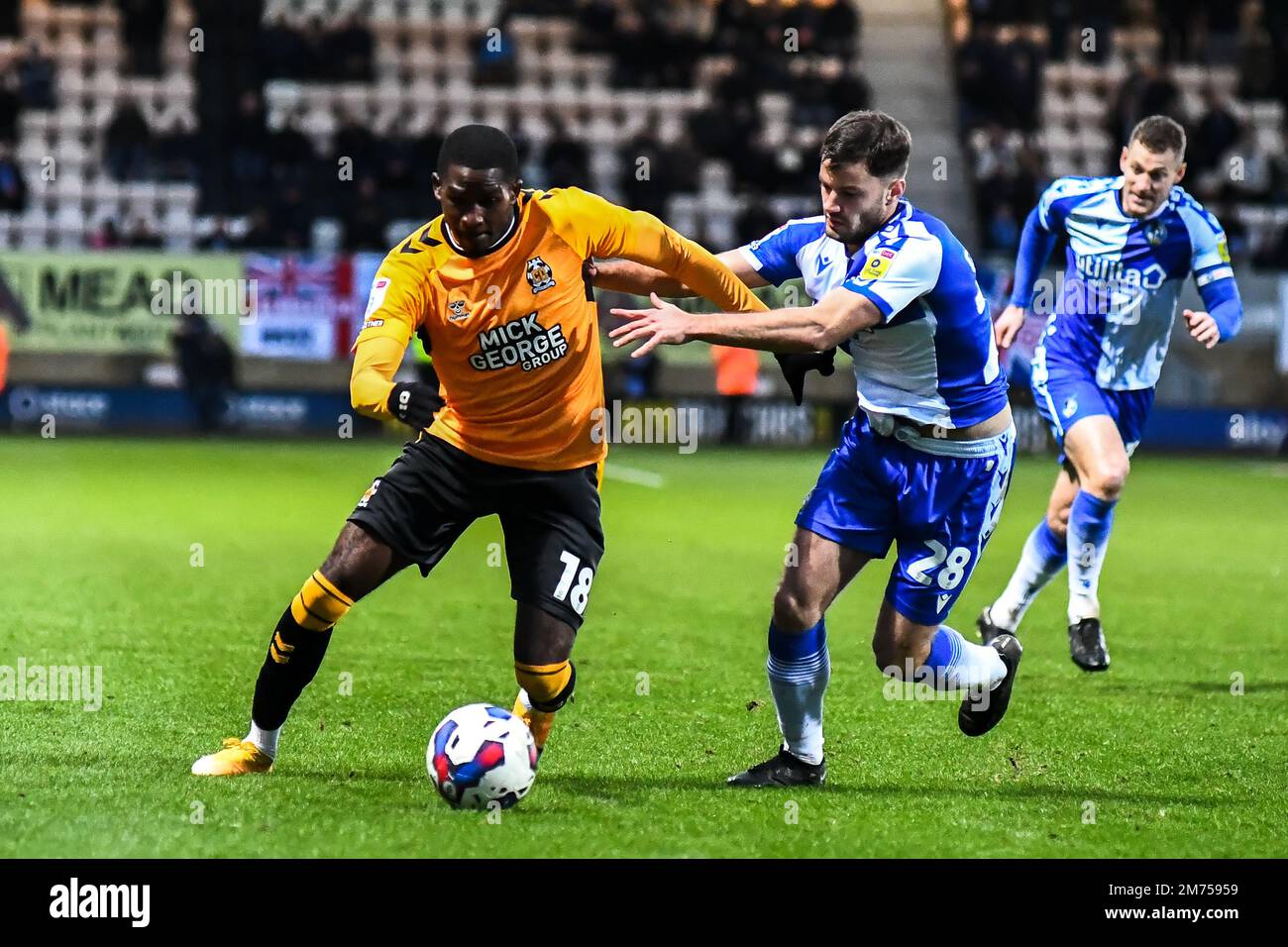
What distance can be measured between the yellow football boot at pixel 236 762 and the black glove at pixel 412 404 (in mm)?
1413

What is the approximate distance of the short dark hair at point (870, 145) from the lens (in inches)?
233

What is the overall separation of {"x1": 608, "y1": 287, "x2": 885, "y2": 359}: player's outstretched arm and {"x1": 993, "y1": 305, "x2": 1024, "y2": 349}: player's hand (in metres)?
2.57

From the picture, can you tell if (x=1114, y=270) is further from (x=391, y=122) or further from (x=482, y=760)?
(x=391, y=122)

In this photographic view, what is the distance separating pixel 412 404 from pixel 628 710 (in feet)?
8.34

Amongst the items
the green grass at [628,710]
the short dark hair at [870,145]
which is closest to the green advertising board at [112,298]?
the green grass at [628,710]

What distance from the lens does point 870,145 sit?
5910 mm

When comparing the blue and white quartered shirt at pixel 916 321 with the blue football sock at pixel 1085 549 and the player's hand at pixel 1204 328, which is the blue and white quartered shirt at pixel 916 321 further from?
the blue football sock at pixel 1085 549

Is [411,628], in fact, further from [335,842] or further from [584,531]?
[335,842]

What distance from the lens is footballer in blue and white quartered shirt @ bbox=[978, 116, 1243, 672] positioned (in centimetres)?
902

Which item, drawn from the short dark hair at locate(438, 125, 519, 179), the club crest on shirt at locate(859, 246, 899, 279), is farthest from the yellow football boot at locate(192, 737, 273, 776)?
the club crest on shirt at locate(859, 246, 899, 279)

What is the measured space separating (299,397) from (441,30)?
25.5 feet

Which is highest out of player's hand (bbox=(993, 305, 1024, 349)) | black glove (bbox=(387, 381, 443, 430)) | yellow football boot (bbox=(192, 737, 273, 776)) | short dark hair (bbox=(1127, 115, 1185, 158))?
short dark hair (bbox=(1127, 115, 1185, 158))

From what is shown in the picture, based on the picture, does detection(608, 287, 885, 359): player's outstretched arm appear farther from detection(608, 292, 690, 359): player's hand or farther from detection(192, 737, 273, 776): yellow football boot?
detection(192, 737, 273, 776): yellow football boot

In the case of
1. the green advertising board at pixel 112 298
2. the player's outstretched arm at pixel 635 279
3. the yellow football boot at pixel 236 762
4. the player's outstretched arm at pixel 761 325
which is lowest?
the green advertising board at pixel 112 298
